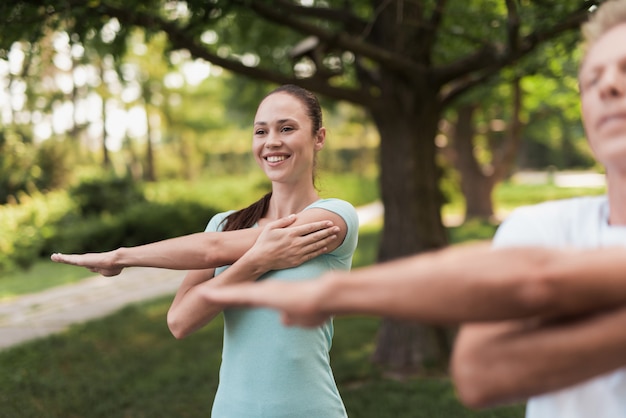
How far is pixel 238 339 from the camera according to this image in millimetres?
1937

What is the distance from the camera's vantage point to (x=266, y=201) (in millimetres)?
2152

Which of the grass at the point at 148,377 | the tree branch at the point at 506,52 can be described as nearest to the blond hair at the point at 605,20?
the tree branch at the point at 506,52

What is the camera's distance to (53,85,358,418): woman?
6.03 feet

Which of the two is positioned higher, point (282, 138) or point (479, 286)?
point (282, 138)

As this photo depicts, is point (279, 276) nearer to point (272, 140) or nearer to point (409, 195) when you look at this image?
point (272, 140)

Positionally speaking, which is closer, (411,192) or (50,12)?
(50,12)

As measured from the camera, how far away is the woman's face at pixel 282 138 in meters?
1.95

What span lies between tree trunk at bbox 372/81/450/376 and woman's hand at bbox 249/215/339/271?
4.43 metres

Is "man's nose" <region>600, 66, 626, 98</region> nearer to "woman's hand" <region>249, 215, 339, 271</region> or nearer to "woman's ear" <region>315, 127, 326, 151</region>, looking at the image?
"woman's hand" <region>249, 215, 339, 271</region>

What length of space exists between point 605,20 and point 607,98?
0.17 meters

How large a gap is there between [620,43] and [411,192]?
205 inches

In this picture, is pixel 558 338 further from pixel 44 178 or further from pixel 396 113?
pixel 44 178

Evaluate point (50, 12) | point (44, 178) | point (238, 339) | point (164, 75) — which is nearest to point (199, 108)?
point (164, 75)

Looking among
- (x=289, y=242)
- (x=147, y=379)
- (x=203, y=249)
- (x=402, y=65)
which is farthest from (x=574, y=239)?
(x=147, y=379)
